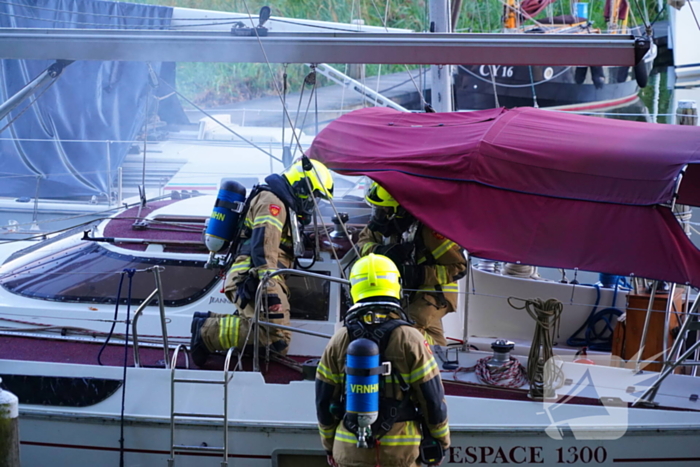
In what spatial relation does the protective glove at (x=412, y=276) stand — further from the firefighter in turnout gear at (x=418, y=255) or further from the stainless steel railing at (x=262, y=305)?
the stainless steel railing at (x=262, y=305)

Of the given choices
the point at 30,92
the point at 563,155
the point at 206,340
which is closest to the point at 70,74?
the point at 30,92

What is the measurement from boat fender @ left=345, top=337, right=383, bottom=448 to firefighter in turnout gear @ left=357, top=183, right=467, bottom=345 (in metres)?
1.69

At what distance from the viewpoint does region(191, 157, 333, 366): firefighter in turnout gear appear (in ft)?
16.4

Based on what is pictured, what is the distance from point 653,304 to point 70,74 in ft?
35.1

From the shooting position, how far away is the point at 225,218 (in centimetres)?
512

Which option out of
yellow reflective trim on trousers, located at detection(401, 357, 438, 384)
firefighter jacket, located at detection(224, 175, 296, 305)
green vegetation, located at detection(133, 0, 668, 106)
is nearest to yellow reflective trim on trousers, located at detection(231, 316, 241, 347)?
firefighter jacket, located at detection(224, 175, 296, 305)

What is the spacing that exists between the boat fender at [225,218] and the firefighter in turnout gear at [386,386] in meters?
1.64

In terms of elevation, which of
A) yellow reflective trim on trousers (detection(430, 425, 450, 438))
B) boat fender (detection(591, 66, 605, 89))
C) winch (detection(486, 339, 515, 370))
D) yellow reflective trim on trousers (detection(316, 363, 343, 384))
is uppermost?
boat fender (detection(591, 66, 605, 89))

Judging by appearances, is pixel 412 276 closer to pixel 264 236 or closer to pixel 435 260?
pixel 435 260

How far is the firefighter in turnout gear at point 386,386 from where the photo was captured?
3.62 m

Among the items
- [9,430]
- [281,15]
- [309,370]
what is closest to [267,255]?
[309,370]

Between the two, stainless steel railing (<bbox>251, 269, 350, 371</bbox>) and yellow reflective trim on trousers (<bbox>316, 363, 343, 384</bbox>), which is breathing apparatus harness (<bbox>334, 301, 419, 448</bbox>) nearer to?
yellow reflective trim on trousers (<bbox>316, 363, 343, 384</bbox>)

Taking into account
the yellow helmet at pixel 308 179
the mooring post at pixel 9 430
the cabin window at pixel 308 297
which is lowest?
the mooring post at pixel 9 430

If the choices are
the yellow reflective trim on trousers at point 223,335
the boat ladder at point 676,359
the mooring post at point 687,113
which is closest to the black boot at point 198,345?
the yellow reflective trim on trousers at point 223,335
